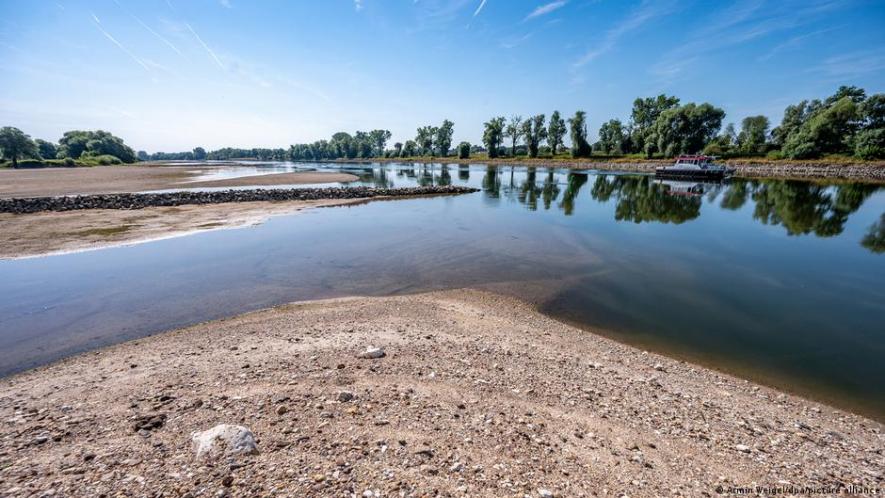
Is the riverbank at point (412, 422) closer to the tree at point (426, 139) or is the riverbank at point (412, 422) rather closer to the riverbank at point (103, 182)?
the riverbank at point (103, 182)

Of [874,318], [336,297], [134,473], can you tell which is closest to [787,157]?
[874,318]

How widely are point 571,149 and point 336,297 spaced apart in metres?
136

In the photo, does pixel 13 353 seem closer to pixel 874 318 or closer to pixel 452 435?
pixel 452 435

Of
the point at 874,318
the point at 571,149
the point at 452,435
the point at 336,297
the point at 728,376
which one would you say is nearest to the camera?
the point at 452,435

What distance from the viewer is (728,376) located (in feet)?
27.1

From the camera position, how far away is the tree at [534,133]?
13862 centimetres

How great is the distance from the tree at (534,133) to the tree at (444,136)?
49.7m

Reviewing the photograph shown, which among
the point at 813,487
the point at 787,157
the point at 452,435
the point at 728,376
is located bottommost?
the point at 728,376

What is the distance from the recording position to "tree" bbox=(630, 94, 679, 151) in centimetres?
11969

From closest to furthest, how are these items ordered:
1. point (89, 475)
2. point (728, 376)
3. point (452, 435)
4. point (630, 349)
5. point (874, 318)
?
point (89, 475) < point (452, 435) < point (728, 376) < point (630, 349) < point (874, 318)

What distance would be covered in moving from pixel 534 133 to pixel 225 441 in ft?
496

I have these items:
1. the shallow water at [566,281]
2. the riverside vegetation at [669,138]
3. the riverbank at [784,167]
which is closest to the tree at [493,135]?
the riverside vegetation at [669,138]

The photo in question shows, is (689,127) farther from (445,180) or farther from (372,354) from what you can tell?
(372,354)

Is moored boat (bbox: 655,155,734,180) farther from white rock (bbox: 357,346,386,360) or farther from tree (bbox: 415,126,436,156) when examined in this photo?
tree (bbox: 415,126,436,156)
